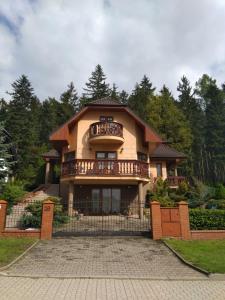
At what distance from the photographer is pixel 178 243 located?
12805mm

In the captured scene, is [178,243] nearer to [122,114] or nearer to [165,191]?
[165,191]

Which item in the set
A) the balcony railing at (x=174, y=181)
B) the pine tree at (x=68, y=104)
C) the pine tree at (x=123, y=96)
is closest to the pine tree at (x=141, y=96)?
the pine tree at (x=123, y=96)

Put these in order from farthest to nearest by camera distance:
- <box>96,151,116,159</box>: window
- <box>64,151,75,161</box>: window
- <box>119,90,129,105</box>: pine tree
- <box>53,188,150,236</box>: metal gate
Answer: <box>119,90,129,105</box>: pine tree
<box>64,151,75,161</box>: window
<box>96,151,116,159</box>: window
<box>53,188,150,236</box>: metal gate

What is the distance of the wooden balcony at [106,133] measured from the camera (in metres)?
20.7

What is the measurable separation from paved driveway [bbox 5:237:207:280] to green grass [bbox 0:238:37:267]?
0.40 metres

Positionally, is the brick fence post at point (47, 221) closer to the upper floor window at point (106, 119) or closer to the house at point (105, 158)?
the house at point (105, 158)

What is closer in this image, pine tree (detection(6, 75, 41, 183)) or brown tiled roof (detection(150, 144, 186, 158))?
brown tiled roof (detection(150, 144, 186, 158))

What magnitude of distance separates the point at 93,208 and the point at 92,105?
7.76 metres

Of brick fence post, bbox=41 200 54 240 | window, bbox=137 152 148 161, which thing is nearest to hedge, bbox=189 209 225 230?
brick fence post, bbox=41 200 54 240

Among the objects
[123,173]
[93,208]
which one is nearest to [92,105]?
[123,173]

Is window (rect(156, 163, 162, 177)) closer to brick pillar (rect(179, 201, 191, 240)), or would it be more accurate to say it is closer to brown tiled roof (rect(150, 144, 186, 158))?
brown tiled roof (rect(150, 144, 186, 158))

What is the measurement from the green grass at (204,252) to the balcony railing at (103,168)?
7.09 meters

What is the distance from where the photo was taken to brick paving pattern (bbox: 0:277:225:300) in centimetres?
663

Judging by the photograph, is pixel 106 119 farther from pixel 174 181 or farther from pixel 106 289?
pixel 106 289
